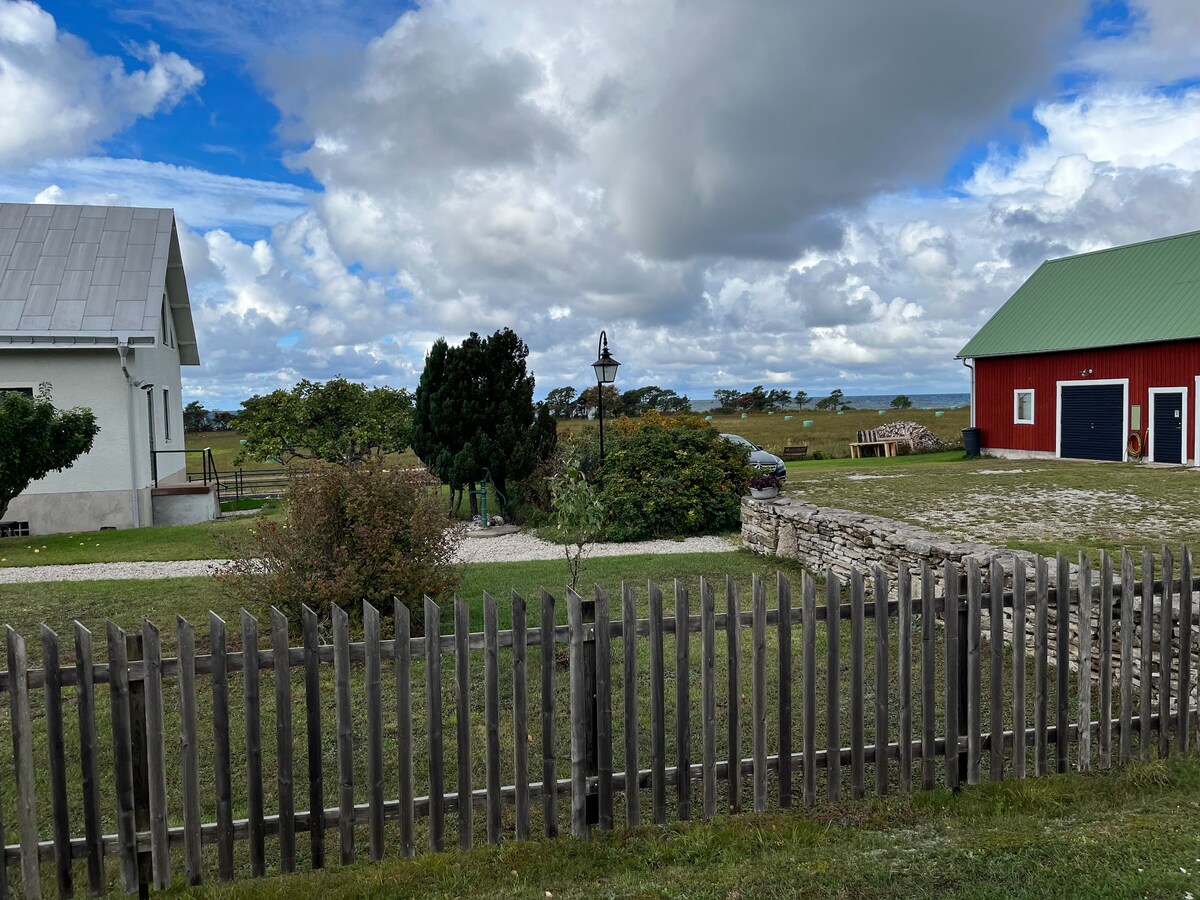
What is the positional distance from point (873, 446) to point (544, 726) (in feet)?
119

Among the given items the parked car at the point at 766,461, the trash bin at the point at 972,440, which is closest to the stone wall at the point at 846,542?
the parked car at the point at 766,461

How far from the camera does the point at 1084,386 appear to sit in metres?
27.7

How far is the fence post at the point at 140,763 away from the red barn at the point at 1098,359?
90.5 ft

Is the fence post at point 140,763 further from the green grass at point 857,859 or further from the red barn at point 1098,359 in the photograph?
the red barn at point 1098,359

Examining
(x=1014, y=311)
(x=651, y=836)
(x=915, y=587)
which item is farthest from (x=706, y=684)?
(x=1014, y=311)

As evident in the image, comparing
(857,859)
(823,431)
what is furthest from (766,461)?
(823,431)

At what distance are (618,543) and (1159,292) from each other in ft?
71.6

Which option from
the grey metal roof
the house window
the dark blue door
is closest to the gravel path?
the grey metal roof

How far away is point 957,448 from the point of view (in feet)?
124

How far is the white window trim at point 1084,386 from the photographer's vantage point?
26359mm

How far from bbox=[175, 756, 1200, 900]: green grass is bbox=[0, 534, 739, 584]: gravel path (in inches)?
291

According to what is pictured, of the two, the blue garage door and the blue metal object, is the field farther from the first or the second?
the blue metal object

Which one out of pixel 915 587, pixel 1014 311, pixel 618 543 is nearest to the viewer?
pixel 915 587

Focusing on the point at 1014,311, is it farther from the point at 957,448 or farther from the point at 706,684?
the point at 706,684
